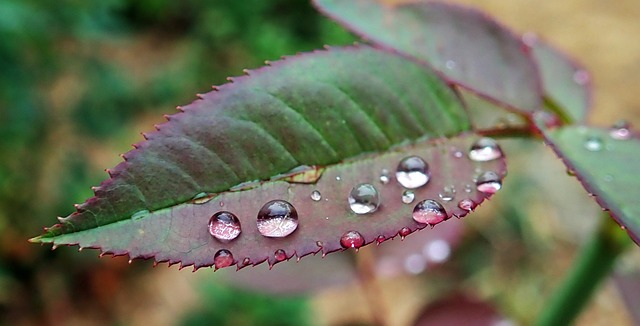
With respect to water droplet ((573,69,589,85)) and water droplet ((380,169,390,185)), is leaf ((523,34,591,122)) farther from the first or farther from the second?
water droplet ((380,169,390,185))

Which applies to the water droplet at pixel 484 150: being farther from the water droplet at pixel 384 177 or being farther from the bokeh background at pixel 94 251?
the bokeh background at pixel 94 251

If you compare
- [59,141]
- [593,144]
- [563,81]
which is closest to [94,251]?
[59,141]

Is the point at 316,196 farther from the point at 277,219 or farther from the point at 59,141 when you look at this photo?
the point at 59,141

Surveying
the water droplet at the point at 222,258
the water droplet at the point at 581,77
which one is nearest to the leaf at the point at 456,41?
the water droplet at the point at 581,77

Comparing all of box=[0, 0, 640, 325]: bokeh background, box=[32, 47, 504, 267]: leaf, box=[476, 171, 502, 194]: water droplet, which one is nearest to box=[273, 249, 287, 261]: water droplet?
box=[32, 47, 504, 267]: leaf

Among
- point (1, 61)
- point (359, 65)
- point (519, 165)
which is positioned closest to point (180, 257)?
point (359, 65)

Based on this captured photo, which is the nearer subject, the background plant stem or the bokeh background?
the background plant stem
